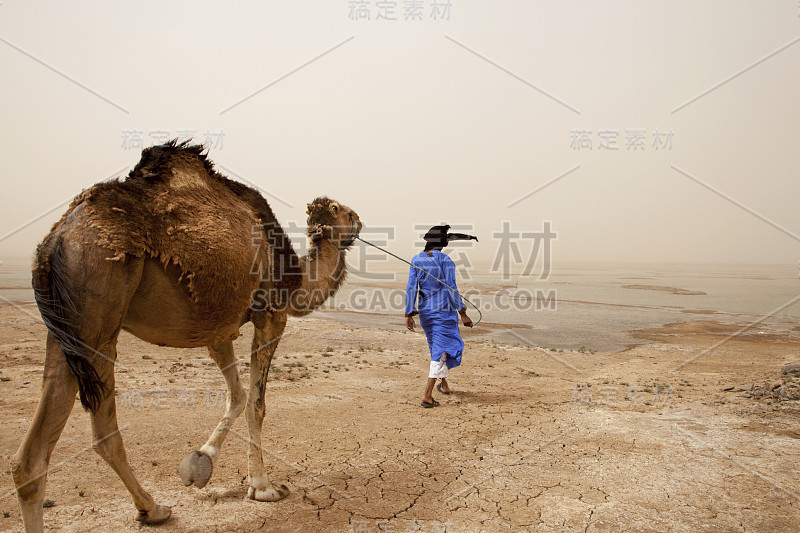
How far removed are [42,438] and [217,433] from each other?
1.60 meters

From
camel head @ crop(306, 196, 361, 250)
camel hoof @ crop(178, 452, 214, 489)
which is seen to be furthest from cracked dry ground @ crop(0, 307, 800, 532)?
camel head @ crop(306, 196, 361, 250)

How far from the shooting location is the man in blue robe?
25.9ft

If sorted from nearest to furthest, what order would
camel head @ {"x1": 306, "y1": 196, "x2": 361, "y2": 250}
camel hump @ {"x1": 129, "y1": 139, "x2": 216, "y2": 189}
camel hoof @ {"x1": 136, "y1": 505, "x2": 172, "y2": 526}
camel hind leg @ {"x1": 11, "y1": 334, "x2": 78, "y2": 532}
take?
camel hind leg @ {"x1": 11, "y1": 334, "x2": 78, "y2": 532}
camel hoof @ {"x1": 136, "y1": 505, "x2": 172, "y2": 526}
camel hump @ {"x1": 129, "y1": 139, "x2": 216, "y2": 189}
camel head @ {"x1": 306, "y1": 196, "x2": 361, "y2": 250}

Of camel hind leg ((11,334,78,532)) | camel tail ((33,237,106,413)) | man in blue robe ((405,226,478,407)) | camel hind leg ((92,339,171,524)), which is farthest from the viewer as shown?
man in blue robe ((405,226,478,407))

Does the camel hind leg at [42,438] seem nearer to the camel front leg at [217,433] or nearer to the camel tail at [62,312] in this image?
the camel tail at [62,312]

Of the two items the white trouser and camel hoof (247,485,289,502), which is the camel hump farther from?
the white trouser

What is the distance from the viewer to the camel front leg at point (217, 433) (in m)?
3.87

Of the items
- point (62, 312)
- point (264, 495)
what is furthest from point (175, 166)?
point (264, 495)

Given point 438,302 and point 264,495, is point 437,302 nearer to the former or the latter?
point 438,302

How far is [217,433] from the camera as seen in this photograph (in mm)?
4469

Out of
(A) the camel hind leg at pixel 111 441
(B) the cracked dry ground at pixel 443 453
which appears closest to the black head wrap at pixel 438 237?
(B) the cracked dry ground at pixel 443 453

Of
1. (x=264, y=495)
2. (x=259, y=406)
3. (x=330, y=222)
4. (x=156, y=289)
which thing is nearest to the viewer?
(x=156, y=289)

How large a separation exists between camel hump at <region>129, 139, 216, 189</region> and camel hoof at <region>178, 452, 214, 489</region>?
2204 millimetres

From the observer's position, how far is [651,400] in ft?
25.6
